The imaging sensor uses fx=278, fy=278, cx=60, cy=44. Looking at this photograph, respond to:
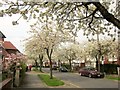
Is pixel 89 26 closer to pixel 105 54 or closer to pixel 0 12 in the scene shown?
pixel 0 12

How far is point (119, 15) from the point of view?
12.4 m

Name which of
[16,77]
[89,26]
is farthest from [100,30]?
[16,77]

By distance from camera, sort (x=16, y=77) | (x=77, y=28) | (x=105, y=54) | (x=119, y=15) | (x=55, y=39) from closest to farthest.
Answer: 1. (x=119, y=15)
2. (x=77, y=28)
3. (x=16, y=77)
4. (x=55, y=39)
5. (x=105, y=54)

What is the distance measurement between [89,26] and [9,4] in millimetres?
4373

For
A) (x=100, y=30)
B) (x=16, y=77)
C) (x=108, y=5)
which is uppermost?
(x=108, y=5)

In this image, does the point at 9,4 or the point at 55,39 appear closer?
the point at 9,4

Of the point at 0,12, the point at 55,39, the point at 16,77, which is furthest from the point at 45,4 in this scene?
the point at 55,39

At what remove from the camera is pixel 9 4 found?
1013cm

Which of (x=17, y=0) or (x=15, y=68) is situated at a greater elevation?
(x=17, y=0)

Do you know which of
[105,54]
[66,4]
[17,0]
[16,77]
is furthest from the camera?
[105,54]

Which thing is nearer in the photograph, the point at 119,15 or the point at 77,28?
the point at 119,15

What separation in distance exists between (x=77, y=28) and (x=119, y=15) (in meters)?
2.12

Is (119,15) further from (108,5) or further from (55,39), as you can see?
(55,39)

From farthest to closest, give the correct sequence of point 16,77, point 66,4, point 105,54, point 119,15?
point 105,54 < point 16,77 < point 119,15 < point 66,4
